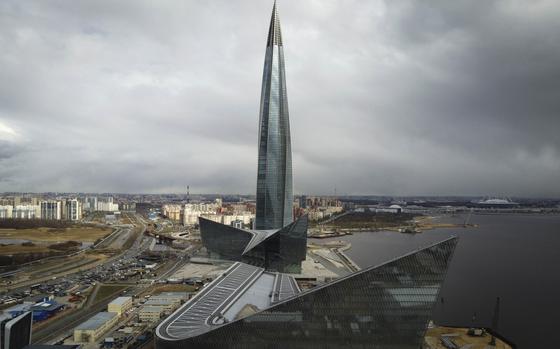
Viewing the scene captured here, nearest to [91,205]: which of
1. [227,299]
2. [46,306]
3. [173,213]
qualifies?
[173,213]

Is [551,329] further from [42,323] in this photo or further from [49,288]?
[49,288]

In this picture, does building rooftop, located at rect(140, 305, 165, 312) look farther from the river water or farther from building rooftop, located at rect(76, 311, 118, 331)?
the river water

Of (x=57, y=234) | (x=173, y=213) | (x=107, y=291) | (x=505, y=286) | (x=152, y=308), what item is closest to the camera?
(x=152, y=308)

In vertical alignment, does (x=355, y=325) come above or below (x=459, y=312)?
above

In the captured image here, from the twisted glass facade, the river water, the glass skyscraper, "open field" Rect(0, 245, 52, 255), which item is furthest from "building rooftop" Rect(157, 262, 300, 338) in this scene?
"open field" Rect(0, 245, 52, 255)

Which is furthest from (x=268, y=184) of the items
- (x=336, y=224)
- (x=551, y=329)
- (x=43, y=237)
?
(x=336, y=224)

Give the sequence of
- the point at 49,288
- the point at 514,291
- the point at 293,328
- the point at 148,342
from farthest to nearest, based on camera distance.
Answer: the point at 49,288 < the point at 514,291 < the point at 148,342 < the point at 293,328

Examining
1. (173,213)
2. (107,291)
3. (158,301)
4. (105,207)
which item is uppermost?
(105,207)

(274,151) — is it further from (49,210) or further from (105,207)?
(105,207)
